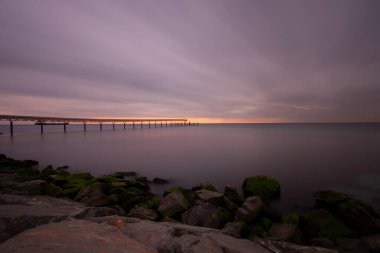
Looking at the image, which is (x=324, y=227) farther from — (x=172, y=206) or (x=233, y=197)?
(x=172, y=206)

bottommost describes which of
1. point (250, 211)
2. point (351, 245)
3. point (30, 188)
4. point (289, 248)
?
point (351, 245)

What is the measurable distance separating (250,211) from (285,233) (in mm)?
1454

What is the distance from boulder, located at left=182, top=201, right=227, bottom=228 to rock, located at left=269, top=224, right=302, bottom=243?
182cm

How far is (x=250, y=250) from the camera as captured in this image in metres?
4.19

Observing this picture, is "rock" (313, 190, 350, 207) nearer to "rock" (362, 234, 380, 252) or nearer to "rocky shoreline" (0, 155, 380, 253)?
"rocky shoreline" (0, 155, 380, 253)

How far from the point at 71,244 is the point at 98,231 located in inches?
22.6

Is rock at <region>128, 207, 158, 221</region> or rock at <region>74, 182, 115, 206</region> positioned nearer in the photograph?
rock at <region>128, 207, 158, 221</region>

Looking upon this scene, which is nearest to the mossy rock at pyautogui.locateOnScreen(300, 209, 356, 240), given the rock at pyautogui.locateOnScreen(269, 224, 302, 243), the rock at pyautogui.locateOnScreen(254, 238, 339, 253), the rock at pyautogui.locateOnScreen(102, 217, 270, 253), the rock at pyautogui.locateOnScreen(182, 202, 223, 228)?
the rock at pyautogui.locateOnScreen(269, 224, 302, 243)

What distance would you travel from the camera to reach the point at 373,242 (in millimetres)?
5688

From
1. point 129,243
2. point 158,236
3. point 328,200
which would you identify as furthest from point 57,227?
point 328,200

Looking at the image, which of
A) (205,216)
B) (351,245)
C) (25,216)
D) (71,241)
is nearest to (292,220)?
(351,245)

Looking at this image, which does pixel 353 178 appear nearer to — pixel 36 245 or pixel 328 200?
pixel 328 200

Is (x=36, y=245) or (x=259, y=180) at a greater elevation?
(x=36, y=245)

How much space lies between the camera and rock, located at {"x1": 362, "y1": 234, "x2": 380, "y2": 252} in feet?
18.2
